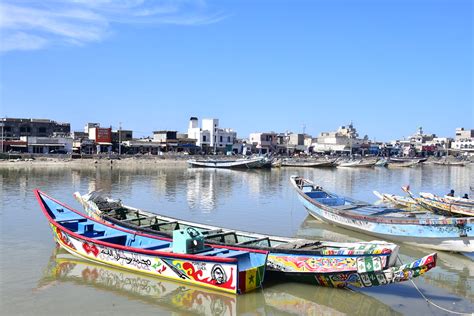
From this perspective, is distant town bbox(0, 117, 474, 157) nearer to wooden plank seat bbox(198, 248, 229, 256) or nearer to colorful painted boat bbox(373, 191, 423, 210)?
colorful painted boat bbox(373, 191, 423, 210)

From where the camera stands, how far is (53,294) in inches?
443

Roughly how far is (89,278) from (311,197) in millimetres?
12503

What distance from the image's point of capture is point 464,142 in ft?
477

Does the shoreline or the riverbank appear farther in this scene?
the riverbank

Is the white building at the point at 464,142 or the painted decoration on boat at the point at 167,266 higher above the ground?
the white building at the point at 464,142

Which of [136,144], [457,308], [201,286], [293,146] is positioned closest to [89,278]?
[201,286]

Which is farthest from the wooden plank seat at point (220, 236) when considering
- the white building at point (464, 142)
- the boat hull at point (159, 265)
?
the white building at point (464, 142)

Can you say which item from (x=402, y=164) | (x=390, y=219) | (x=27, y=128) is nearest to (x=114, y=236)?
(x=390, y=219)

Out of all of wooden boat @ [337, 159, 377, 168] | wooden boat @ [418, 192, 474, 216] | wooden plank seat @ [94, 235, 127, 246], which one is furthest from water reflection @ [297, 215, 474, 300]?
wooden boat @ [337, 159, 377, 168]

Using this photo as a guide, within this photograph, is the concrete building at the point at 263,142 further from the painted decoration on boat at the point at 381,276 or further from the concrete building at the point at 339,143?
the painted decoration on boat at the point at 381,276

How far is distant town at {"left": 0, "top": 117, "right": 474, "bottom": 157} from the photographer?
266 ft

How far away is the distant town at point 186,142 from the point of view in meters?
81.1

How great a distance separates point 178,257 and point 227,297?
5.07 feet

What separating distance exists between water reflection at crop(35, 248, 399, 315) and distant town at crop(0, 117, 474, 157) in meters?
71.5
